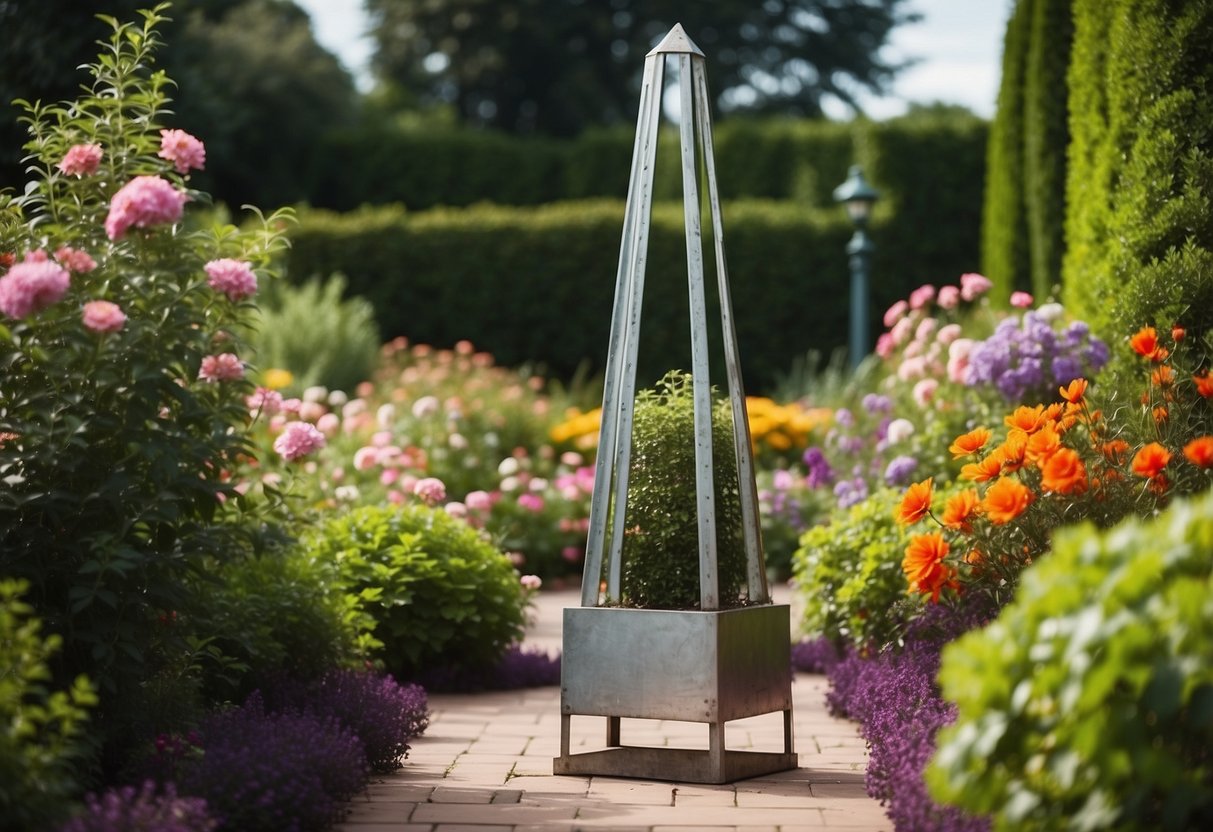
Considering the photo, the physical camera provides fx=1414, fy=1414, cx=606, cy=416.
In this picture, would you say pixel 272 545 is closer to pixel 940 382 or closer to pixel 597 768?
pixel 597 768

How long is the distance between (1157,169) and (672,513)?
248cm

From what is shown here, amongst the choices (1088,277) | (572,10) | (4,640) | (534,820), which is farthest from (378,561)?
(572,10)

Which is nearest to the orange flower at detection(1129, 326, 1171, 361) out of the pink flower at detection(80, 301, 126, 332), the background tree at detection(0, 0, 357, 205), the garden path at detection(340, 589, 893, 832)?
the garden path at detection(340, 589, 893, 832)

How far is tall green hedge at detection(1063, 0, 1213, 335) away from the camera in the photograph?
5.07 meters

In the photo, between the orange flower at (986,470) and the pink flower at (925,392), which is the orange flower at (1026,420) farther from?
the pink flower at (925,392)

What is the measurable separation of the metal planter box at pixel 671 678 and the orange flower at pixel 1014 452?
0.81 m

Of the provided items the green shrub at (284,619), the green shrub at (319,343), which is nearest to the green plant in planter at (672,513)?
the green shrub at (284,619)

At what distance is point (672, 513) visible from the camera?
4.14 meters

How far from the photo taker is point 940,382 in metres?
7.64

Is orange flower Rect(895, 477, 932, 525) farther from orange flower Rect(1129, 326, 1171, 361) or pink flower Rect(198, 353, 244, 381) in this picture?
pink flower Rect(198, 353, 244, 381)

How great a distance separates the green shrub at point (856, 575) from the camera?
5336 millimetres

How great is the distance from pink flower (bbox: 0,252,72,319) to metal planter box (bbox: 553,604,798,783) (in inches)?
66.5

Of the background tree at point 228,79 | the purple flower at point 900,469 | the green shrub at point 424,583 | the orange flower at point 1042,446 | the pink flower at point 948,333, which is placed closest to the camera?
the orange flower at point 1042,446

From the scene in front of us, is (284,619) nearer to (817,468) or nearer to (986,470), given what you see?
(986,470)
